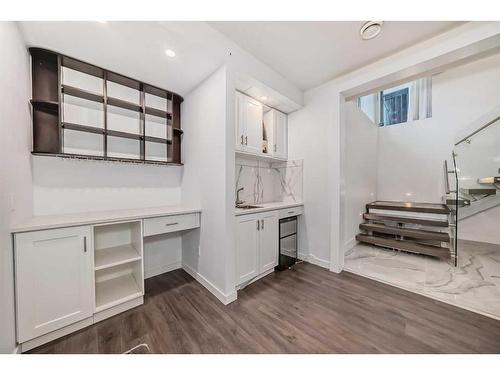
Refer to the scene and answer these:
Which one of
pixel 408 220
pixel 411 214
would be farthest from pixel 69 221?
pixel 411 214

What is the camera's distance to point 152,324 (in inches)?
59.0

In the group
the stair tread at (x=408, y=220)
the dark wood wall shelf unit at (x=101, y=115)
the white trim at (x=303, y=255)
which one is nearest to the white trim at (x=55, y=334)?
the dark wood wall shelf unit at (x=101, y=115)

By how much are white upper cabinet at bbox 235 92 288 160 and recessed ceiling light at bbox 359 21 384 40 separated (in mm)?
1230

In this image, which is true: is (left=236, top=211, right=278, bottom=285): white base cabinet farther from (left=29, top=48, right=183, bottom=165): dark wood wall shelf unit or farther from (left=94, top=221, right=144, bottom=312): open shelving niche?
(left=29, top=48, right=183, bottom=165): dark wood wall shelf unit

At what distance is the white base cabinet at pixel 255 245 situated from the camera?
197 centimetres

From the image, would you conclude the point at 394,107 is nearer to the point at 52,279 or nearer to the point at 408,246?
the point at 408,246

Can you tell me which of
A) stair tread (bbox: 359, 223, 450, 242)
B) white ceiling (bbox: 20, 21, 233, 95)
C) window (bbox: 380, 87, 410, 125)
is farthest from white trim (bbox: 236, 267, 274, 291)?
window (bbox: 380, 87, 410, 125)

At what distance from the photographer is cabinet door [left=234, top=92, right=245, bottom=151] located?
7.14 feet

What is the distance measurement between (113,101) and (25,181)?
1012 millimetres

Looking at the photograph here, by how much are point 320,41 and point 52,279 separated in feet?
9.75

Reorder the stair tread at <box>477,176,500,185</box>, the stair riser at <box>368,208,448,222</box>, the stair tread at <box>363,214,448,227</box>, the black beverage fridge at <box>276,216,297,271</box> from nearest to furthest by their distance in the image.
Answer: the black beverage fridge at <box>276,216,297,271</box>, the stair tread at <box>363,214,448,227</box>, the stair tread at <box>477,176,500,185</box>, the stair riser at <box>368,208,448,222</box>

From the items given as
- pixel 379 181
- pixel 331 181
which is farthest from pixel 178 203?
pixel 379 181

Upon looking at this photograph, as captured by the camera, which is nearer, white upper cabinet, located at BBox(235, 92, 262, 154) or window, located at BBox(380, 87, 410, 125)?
white upper cabinet, located at BBox(235, 92, 262, 154)

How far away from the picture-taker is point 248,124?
2.32 metres
